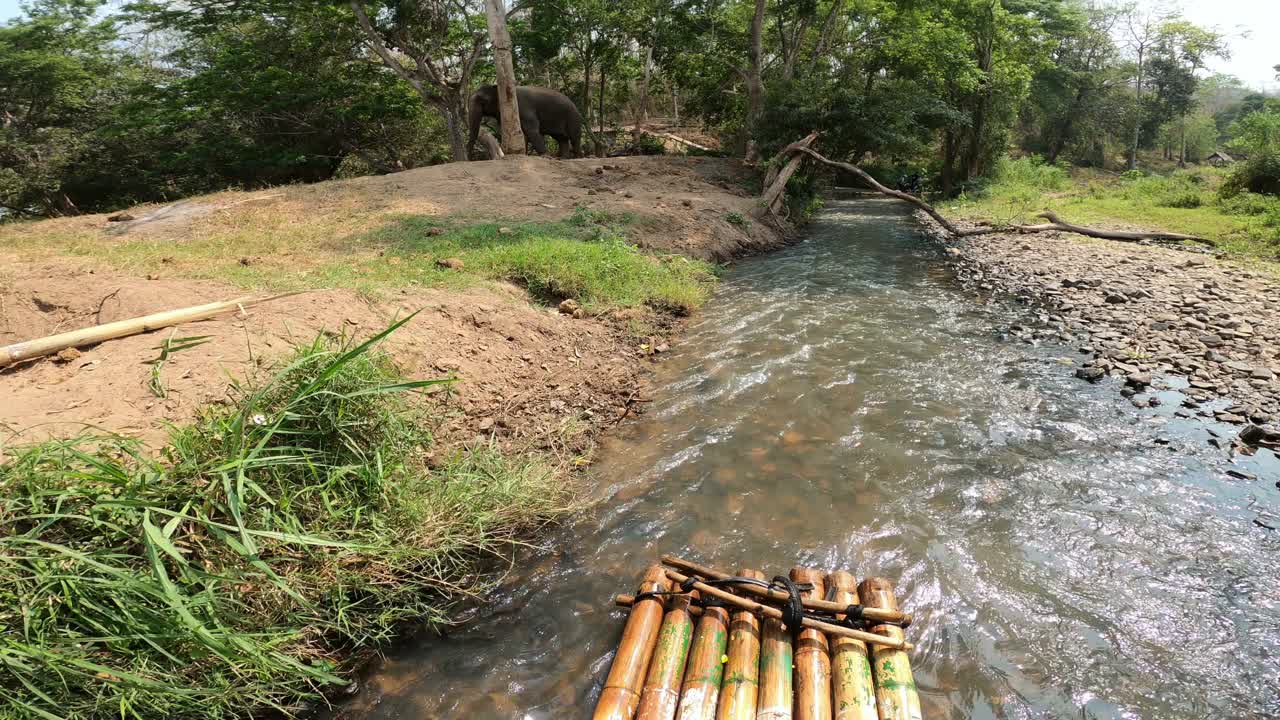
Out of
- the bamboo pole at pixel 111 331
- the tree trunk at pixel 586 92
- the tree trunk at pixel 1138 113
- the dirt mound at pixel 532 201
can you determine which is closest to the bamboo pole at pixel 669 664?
the bamboo pole at pixel 111 331

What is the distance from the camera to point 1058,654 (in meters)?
2.96

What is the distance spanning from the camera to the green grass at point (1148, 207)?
1101 cm

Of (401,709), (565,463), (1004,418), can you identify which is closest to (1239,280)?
(1004,418)

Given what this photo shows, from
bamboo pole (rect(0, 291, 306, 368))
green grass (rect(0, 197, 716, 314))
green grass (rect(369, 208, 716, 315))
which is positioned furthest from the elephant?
bamboo pole (rect(0, 291, 306, 368))

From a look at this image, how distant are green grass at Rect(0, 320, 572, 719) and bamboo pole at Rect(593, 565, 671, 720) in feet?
3.33

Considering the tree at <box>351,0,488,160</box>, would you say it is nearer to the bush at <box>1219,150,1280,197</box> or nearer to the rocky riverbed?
the rocky riverbed

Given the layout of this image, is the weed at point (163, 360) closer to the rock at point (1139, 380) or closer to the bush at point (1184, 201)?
the rock at point (1139, 380)

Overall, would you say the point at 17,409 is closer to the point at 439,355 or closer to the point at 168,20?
the point at 439,355

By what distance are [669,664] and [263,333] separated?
3812 millimetres

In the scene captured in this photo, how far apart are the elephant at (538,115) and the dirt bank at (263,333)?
5677mm

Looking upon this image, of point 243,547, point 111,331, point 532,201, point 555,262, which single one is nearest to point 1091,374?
point 555,262

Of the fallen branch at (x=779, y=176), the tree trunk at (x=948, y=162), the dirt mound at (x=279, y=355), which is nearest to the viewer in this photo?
the dirt mound at (x=279, y=355)

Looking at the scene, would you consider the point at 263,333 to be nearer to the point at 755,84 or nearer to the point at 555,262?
the point at 555,262

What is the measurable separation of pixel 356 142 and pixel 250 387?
16.9 metres
